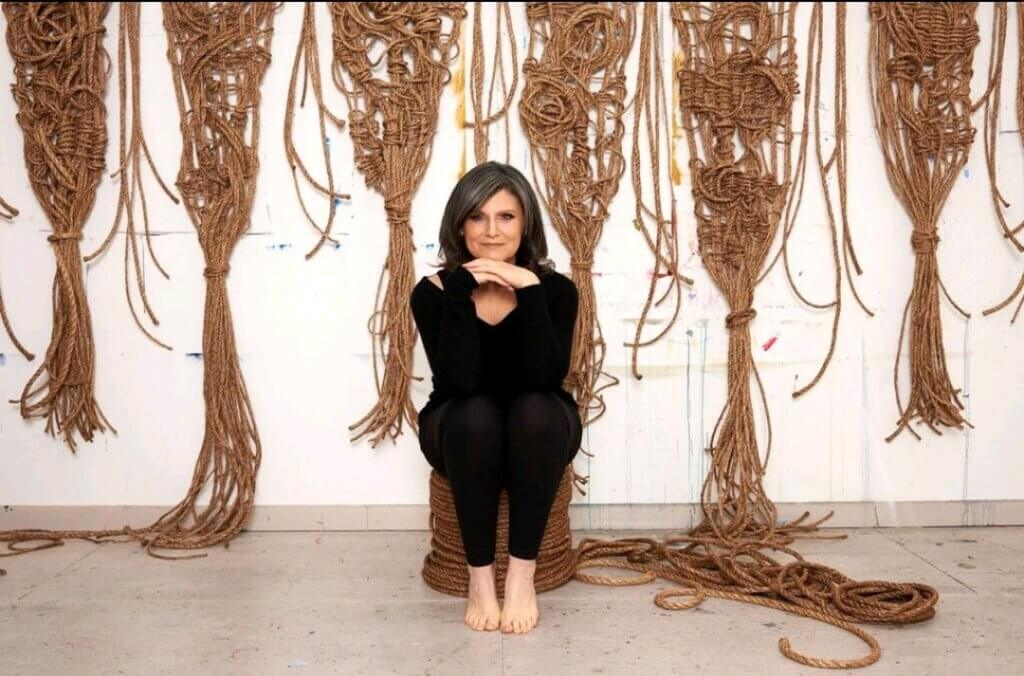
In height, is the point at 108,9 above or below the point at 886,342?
above

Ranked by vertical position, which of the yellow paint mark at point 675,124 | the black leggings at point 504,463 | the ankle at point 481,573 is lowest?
the ankle at point 481,573

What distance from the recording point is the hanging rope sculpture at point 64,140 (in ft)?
7.98

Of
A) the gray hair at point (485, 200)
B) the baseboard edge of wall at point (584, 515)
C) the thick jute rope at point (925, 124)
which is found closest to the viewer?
the gray hair at point (485, 200)

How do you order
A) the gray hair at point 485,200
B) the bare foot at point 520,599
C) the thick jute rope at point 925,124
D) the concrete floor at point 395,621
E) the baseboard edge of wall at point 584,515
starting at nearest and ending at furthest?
the concrete floor at point 395,621
the bare foot at point 520,599
the gray hair at point 485,200
the thick jute rope at point 925,124
the baseboard edge of wall at point 584,515

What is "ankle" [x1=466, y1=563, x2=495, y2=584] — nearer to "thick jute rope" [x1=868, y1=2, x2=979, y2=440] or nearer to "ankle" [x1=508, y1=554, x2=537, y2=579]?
"ankle" [x1=508, y1=554, x2=537, y2=579]

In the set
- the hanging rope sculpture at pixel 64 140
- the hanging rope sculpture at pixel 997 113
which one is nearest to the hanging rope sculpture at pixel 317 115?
the hanging rope sculpture at pixel 64 140

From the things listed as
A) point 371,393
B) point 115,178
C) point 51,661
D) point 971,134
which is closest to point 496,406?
point 371,393

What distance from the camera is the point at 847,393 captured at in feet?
8.22

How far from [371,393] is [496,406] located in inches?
26.3

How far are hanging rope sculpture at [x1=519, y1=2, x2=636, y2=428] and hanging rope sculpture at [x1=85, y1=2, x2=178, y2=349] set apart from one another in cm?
97

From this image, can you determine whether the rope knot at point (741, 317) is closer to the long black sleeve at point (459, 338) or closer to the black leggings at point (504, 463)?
the black leggings at point (504, 463)

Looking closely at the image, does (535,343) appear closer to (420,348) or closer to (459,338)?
(459,338)

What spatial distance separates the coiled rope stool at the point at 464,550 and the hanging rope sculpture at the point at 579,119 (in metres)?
0.43

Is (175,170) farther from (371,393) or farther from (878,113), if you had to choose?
(878,113)
